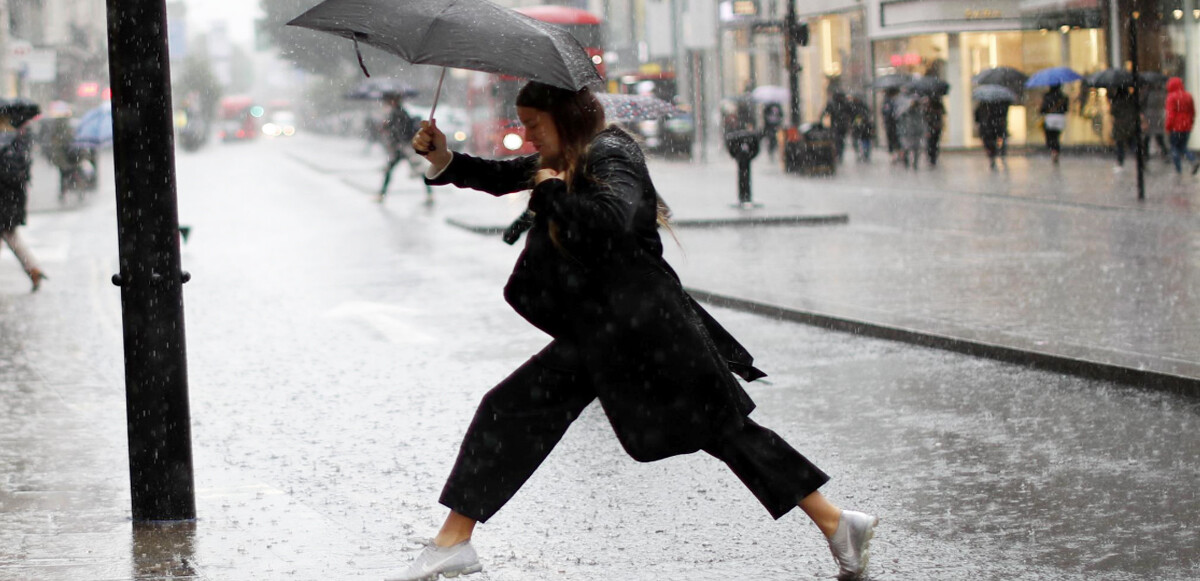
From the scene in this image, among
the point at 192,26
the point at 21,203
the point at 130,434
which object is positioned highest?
the point at 192,26

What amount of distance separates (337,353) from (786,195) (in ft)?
48.1

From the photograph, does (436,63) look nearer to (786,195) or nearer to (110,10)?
(110,10)

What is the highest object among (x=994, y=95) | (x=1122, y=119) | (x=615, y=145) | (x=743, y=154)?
(x=994, y=95)

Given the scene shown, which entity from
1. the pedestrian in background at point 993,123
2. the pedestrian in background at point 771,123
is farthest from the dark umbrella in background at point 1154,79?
the pedestrian in background at point 771,123

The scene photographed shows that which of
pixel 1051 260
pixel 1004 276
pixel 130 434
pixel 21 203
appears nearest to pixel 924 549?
pixel 130 434

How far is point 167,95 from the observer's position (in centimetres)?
522

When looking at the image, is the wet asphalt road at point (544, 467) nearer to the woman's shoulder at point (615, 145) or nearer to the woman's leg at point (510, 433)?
the woman's leg at point (510, 433)

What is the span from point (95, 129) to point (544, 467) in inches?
845

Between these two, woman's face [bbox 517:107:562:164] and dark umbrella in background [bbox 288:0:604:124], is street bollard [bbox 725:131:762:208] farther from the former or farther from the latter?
woman's face [bbox 517:107:562:164]

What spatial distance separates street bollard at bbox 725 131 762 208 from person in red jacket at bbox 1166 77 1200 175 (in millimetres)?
7247

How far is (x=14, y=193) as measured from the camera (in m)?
13.2

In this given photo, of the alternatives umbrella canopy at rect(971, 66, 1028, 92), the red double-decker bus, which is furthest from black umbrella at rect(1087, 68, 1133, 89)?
the red double-decker bus

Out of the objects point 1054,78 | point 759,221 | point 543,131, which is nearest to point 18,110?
point 759,221

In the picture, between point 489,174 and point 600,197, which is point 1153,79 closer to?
point 489,174
